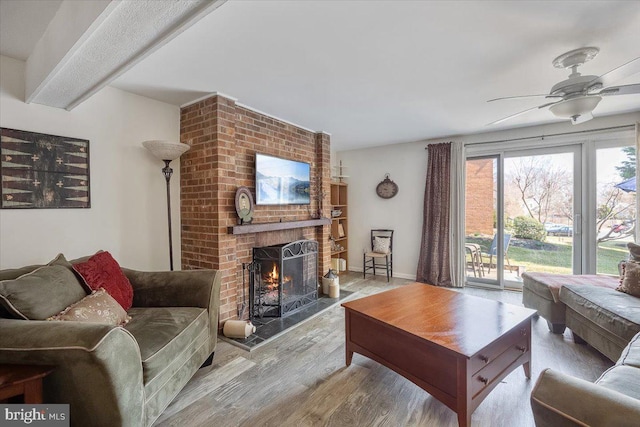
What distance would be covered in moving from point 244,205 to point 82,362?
1.87m

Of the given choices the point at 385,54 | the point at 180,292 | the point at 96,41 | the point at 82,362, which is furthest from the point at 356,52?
the point at 82,362

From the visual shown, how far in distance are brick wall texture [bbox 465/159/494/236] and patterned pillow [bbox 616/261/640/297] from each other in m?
1.81

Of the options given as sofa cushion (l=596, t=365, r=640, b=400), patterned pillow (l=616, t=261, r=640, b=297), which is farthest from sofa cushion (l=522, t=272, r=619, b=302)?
sofa cushion (l=596, t=365, r=640, b=400)

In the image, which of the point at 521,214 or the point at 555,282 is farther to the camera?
the point at 521,214

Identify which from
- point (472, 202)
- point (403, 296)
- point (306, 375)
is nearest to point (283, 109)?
point (403, 296)

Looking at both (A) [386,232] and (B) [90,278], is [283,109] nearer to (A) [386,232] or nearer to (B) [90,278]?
(B) [90,278]

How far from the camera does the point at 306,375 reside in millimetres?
2070

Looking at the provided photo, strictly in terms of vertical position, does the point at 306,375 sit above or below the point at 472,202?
below

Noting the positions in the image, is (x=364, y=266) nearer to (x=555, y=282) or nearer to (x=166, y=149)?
(x=555, y=282)

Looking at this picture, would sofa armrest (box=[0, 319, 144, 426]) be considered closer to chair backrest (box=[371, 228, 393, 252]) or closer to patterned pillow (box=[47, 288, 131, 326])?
patterned pillow (box=[47, 288, 131, 326])

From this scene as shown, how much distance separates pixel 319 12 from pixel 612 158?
4041 millimetres

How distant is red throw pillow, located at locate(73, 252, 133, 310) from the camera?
1876mm

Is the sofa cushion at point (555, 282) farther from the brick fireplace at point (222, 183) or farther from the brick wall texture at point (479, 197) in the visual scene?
the brick fireplace at point (222, 183)

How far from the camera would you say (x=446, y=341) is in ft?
5.20
